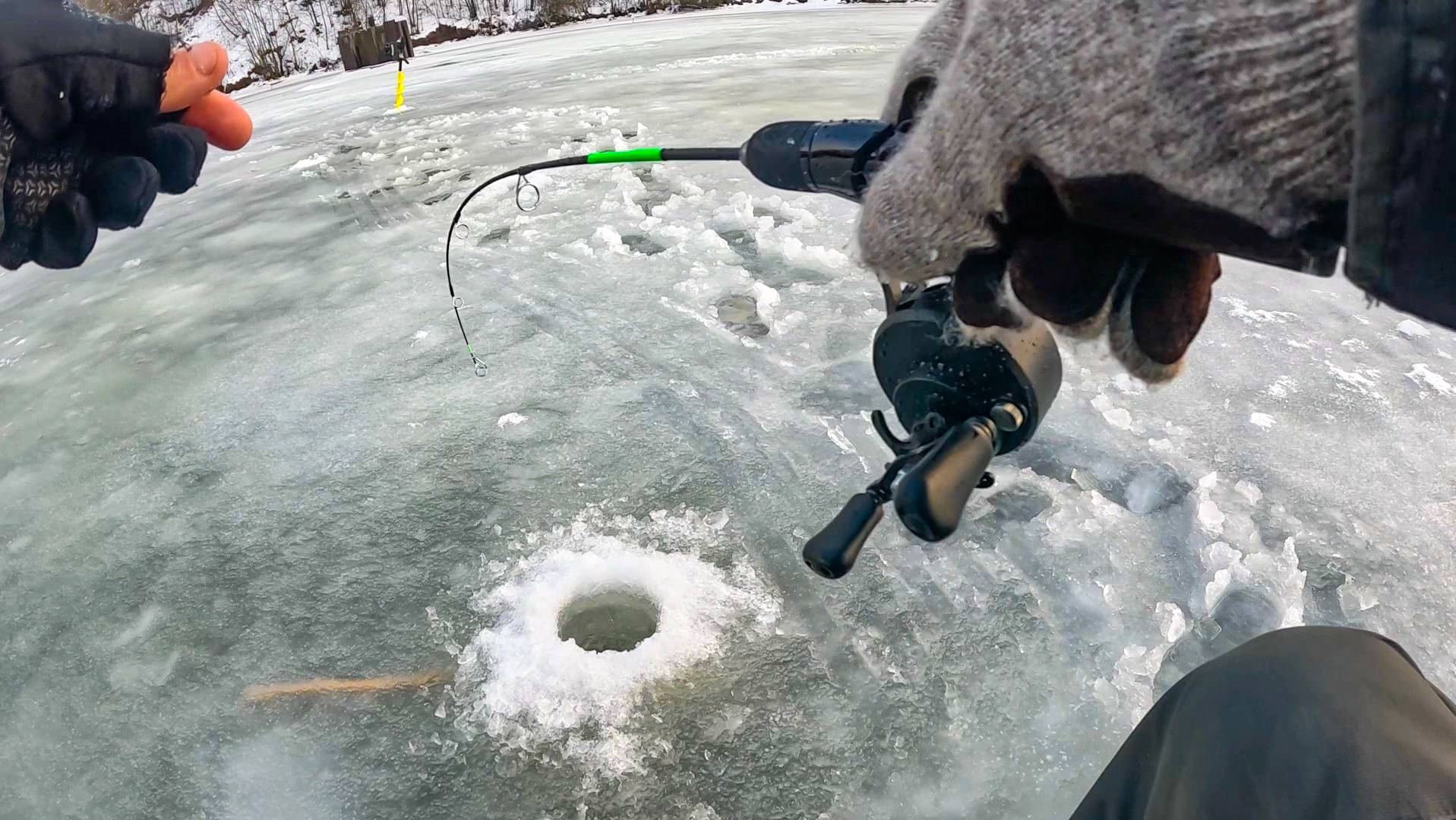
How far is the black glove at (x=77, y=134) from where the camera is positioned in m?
1.07

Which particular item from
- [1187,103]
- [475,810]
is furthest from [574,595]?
[1187,103]

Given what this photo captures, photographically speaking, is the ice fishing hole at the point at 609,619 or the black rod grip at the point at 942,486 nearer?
the black rod grip at the point at 942,486

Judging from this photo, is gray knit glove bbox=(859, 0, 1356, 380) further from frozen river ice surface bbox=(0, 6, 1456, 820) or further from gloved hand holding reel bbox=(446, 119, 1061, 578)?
frozen river ice surface bbox=(0, 6, 1456, 820)

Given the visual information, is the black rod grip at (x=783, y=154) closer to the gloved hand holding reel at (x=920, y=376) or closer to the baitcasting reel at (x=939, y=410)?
the gloved hand holding reel at (x=920, y=376)

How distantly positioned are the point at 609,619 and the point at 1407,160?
1.40 metres

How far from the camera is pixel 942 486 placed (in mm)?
886

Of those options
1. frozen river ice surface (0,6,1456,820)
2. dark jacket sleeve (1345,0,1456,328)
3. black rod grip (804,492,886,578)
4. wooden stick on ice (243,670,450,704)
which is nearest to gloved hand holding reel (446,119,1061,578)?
black rod grip (804,492,886,578)

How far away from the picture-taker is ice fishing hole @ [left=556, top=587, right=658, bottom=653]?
154 centimetres

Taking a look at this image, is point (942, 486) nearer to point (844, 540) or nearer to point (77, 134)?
point (844, 540)

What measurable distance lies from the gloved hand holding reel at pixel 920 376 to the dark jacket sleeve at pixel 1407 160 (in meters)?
0.45

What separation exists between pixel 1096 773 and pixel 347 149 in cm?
460

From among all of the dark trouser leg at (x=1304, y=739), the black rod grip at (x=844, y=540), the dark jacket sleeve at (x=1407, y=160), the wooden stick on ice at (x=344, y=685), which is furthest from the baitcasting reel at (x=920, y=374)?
the wooden stick on ice at (x=344, y=685)

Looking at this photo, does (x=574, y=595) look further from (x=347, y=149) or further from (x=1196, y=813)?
(x=347, y=149)

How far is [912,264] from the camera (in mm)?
846
